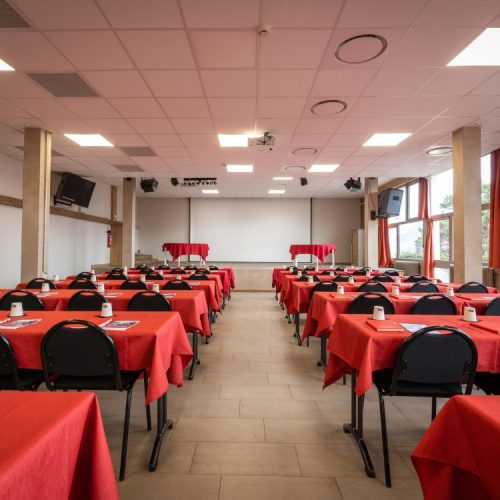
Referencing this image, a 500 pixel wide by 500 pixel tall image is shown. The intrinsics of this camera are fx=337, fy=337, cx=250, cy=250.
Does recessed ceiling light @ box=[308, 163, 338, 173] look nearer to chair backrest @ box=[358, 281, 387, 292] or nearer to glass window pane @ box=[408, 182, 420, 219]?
glass window pane @ box=[408, 182, 420, 219]

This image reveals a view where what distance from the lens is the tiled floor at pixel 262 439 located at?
5.90 ft

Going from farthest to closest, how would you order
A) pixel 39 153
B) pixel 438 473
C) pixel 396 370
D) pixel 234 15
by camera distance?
pixel 39 153 → pixel 234 15 → pixel 396 370 → pixel 438 473

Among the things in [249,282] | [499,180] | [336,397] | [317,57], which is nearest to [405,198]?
[499,180]

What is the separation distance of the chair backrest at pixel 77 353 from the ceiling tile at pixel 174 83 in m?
3.15

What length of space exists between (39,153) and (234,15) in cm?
451

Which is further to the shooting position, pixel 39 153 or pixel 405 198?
pixel 405 198

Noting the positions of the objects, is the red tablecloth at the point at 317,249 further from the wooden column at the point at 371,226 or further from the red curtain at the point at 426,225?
the red curtain at the point at 426,225

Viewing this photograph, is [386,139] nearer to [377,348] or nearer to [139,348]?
[377,348]

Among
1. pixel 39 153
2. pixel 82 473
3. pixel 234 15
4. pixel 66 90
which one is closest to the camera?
pixel 82 473

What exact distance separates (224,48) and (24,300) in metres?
3.15

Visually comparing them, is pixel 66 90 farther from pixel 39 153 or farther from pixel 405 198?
pixel 405 198

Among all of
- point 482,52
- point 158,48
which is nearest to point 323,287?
point 482,52

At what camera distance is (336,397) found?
115 inches

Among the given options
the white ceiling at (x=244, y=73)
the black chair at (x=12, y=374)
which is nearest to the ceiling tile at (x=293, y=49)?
the white ceiling at (x=244, y=73)
